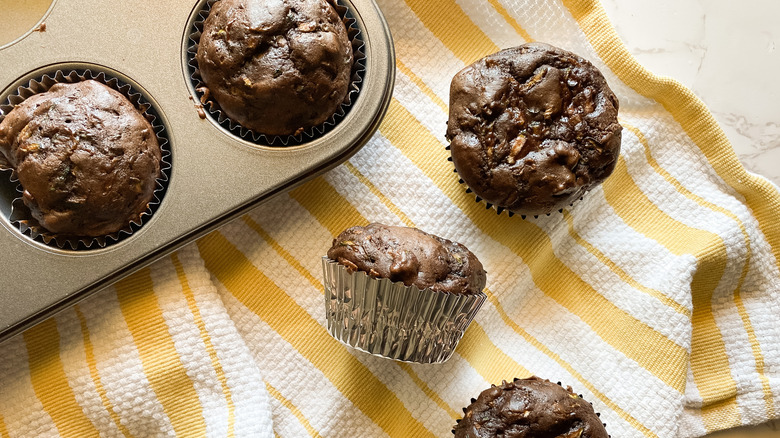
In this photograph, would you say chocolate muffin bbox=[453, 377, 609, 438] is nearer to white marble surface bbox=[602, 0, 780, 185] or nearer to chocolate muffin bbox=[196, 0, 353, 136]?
chocolate muffin bbox=[196, 0, 353, 136]

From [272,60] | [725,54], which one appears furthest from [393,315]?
[725,54]

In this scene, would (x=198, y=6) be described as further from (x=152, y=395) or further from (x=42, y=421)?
(x=42, y=421)

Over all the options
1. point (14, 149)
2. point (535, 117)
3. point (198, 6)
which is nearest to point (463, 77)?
point (535, 117)

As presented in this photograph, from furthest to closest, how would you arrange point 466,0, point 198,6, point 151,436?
point 466,0 → point 151,436 → point 198,6

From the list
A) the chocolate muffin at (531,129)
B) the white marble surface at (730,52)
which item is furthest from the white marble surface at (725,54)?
the chocolate muffin at (531,129)

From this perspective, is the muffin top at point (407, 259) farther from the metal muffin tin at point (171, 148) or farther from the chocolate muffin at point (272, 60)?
the chocolate muffin at point (272, 60)
